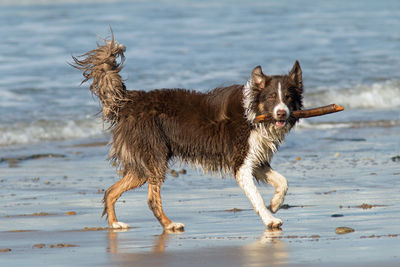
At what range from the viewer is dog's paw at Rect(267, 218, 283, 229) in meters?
6.87

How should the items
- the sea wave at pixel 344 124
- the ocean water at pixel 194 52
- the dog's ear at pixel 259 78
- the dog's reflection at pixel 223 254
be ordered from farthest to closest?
the ocean water at pixel 194 52
the sea wave at pixel 344 124
the dog's ear at pixel 259 78
the dog's reflection at pixel 223 254

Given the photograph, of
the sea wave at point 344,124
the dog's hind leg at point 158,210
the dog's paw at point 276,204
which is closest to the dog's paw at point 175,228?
the dog's hind leg at point 158,210

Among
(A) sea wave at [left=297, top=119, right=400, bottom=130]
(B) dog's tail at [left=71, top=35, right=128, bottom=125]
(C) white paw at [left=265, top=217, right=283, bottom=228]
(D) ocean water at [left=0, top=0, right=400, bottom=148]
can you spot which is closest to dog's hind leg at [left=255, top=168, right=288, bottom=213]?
(C) white paw at [left=265, top=217, right=283, bottom=228]

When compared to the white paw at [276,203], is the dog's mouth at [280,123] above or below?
above

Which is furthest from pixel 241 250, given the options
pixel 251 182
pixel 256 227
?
pixel 251 182

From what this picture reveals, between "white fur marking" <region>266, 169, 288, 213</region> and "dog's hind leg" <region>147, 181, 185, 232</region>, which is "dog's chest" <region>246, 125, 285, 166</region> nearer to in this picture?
"white fur marking" <region>266, 169, 288, 213</region>

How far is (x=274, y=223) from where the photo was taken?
689 centimetres

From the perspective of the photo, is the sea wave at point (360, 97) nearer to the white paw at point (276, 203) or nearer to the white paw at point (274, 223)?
the white paw at point (276, 203)

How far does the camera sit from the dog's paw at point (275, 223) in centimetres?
687

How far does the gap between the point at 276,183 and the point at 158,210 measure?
1.16 metres

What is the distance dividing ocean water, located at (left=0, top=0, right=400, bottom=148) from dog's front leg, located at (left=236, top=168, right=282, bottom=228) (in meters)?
2.26

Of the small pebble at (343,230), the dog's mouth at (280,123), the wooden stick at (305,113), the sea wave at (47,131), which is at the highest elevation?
the wooden stick at (305,113)

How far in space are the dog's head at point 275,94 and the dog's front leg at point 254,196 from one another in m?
0.52

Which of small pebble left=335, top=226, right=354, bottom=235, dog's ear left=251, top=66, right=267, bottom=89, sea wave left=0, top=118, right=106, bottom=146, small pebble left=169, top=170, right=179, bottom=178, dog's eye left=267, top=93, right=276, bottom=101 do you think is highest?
dog's ear left=251, top=66, right=267, bottom=89
